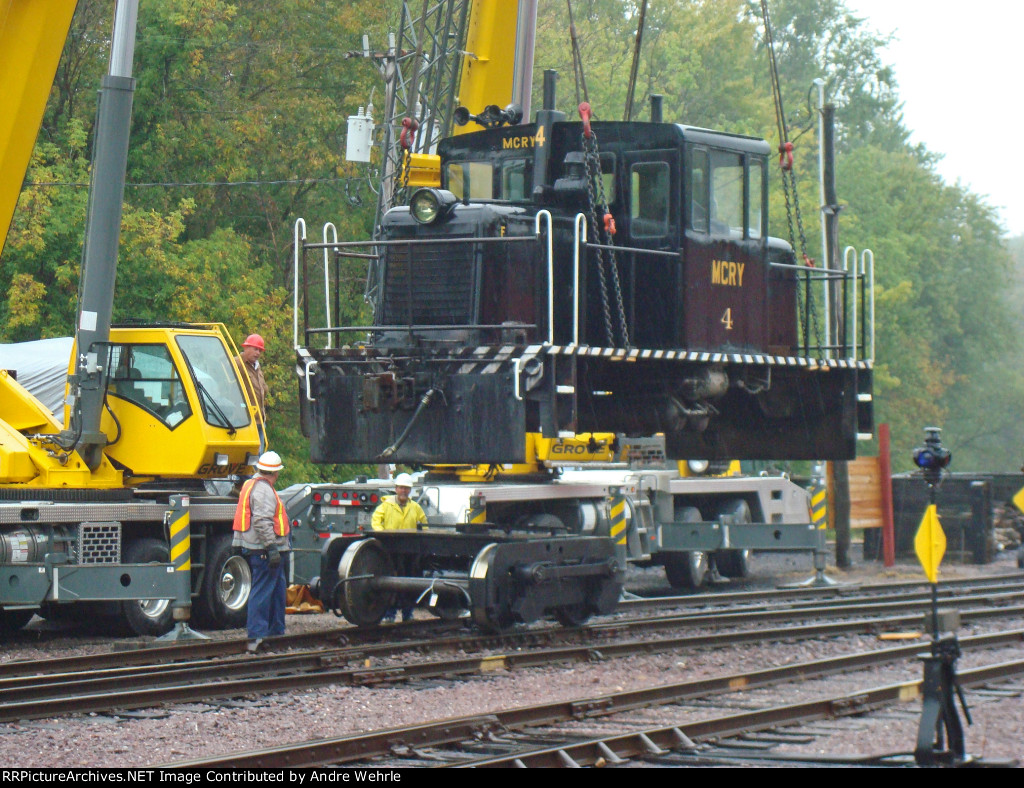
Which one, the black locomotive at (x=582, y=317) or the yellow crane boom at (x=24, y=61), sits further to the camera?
the yellow crane boom at (x=24, y=61)

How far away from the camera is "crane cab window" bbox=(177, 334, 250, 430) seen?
15328 millimetres

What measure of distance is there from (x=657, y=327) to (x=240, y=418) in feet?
17.7

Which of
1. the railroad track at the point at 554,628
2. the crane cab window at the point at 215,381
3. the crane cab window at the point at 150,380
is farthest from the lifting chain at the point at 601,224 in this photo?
the crane cab window at the point at 150,380

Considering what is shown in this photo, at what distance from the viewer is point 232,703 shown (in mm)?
10148

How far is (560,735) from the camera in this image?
9.02 metres

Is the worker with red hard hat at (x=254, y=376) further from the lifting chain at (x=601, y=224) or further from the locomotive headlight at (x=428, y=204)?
the lifting chain at (x=601, y=224)

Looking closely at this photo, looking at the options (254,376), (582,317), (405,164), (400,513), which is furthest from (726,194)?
(254,376)

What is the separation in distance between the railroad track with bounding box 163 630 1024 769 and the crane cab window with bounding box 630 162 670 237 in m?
3.89

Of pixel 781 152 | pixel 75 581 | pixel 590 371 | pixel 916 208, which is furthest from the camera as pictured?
pixel 916 208

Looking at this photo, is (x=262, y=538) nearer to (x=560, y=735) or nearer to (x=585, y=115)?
(x=585, y=115)

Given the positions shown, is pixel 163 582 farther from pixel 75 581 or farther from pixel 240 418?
pixel 240 418

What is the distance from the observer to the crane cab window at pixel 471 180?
13234 millimetres

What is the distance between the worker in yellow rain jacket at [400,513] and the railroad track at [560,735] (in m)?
4.46

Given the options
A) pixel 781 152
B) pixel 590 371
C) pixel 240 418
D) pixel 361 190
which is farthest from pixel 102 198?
pixel 361 190
